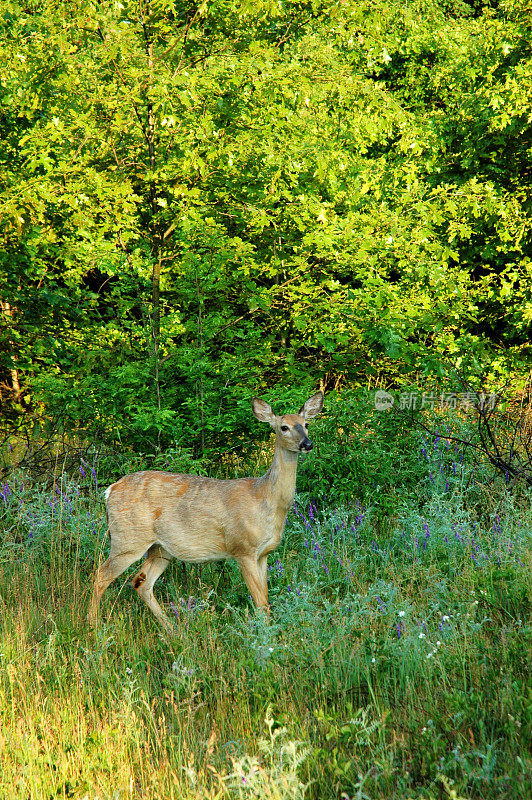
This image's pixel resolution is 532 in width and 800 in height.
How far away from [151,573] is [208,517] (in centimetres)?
75

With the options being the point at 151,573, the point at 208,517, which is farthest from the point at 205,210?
the point at 151,573

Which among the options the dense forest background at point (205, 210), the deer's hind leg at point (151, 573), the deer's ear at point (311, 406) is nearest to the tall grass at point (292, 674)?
the deer's hind leg at point (151, 573)

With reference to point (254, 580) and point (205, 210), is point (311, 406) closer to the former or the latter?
point (254, 580)

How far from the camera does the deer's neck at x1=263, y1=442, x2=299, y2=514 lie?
5.50m

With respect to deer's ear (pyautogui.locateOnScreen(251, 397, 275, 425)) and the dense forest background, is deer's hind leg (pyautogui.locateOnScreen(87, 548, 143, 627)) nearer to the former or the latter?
deer's ear (pyautogui.locateOnScreen(251, 397, 275, 425))

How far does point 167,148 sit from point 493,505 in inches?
167

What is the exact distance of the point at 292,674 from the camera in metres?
4.09

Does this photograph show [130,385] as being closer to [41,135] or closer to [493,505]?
[41,135]

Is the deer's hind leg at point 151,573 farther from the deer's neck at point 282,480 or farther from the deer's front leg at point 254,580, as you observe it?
the deer's neck at point 282,480

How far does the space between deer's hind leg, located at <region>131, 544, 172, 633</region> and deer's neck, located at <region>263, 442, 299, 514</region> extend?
0.98 m

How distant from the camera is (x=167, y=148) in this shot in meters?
7.18

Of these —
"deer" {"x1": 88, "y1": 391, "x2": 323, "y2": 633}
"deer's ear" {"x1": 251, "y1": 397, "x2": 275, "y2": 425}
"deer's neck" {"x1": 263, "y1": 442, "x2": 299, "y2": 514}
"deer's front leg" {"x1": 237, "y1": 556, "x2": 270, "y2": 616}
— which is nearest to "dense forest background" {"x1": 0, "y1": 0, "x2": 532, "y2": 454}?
"deer's ear" {"x1": 251, "y1": 397, "x2": 275, "y2": 425}

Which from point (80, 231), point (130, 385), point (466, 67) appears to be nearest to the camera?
point (80, 231)

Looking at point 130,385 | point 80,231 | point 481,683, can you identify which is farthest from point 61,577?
point 481,683
